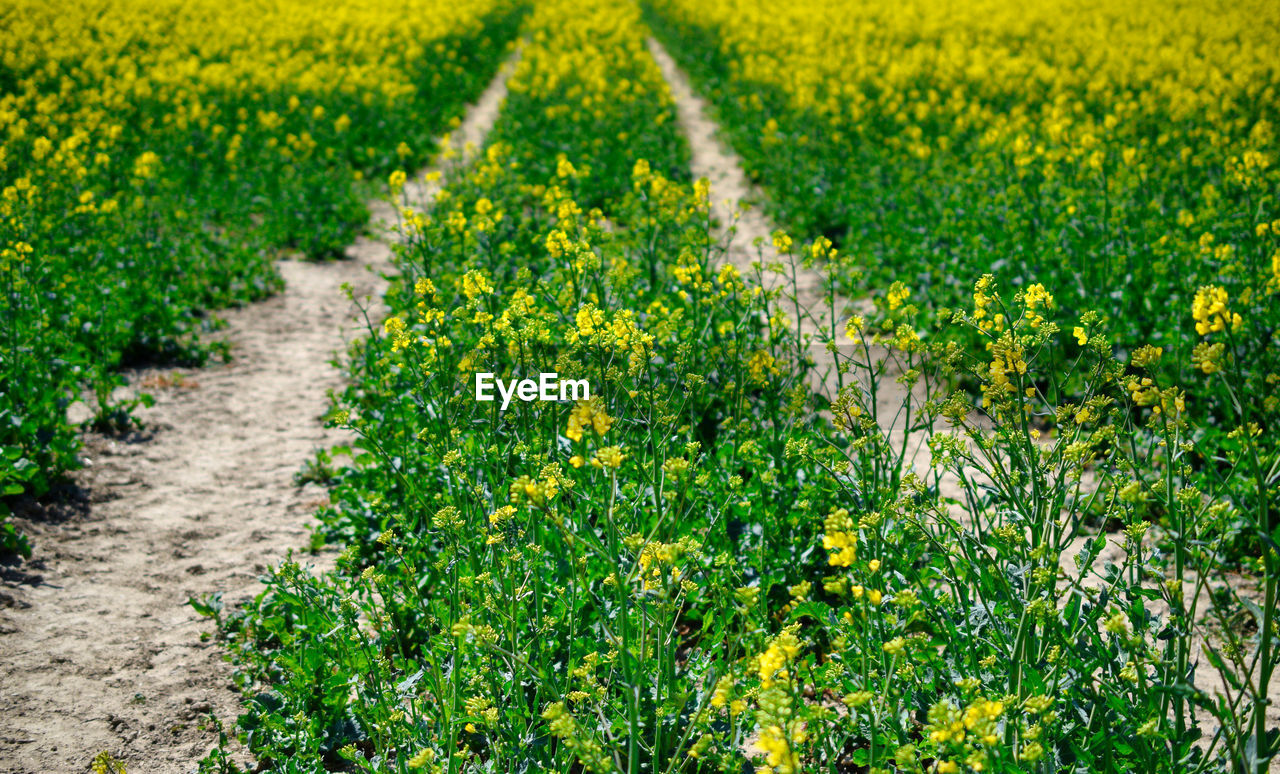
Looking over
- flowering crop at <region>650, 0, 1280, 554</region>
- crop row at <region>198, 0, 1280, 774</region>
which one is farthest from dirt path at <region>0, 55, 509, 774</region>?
flowering crop at <region>650, 0, 1280, 554</region>

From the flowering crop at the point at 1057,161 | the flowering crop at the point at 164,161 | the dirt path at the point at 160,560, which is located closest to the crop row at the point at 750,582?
the dirt path at the point at 160,560

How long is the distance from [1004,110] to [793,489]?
9743 millimetres

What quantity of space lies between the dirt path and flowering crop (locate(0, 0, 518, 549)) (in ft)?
1.00

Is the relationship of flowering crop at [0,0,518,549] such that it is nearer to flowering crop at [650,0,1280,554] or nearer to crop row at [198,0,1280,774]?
crop row at [198,0,1280,774]

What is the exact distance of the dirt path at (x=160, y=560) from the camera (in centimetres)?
321

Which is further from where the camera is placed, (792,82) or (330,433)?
(792,82)

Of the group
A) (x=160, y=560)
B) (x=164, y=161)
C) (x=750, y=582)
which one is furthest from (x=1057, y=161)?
(x=164, y=161)

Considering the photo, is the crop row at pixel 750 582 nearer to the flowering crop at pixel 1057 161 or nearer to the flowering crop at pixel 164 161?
the flowering crop at pixel 1057 161

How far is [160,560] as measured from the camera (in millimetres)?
4195

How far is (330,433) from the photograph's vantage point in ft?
17.9

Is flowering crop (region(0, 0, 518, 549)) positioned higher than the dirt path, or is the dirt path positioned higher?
flowering crop (region(0, 0, 518, 549))

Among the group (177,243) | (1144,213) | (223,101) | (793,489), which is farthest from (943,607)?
(223,101)

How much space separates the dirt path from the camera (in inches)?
126

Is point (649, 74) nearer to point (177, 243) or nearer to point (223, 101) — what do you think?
point (223, 101)
